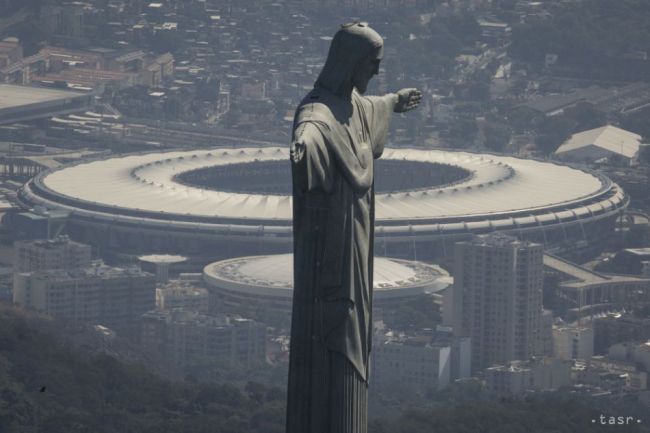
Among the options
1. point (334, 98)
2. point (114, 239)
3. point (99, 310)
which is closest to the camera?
point (334, 98)

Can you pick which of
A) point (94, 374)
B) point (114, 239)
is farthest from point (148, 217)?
point (94, 374)

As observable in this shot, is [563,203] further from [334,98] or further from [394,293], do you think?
[334,98]

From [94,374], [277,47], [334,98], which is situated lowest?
[277,47]

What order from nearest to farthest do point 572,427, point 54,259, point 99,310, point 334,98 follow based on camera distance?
1. point 334,98
2. point 572,427
3. point 99,310
4. point 54,259

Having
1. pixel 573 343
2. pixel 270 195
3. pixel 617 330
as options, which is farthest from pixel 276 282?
pixel 270 195

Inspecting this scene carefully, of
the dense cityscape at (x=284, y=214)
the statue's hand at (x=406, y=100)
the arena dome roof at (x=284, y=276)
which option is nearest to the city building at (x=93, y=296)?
the dense cityscape at (x=284, y=214)

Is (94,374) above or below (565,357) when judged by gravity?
above
